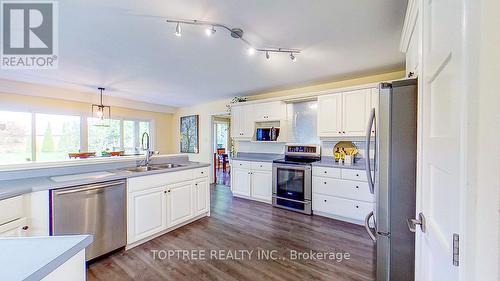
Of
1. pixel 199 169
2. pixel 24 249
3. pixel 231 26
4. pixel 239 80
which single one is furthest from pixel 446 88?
pixel 239 80

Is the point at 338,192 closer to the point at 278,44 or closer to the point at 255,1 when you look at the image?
the point at 278,44

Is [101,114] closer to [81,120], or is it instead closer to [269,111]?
[81,120]

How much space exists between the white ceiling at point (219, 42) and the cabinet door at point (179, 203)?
175 cm

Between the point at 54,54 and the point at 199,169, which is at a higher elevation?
the point at 54,54

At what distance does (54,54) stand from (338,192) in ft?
14.3

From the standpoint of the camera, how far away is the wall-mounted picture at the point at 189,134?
6117 mm

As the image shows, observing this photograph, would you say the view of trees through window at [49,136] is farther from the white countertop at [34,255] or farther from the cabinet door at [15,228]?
the white countertop at [34,255]

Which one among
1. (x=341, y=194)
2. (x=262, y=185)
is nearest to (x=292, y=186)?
(x=262, y=185)

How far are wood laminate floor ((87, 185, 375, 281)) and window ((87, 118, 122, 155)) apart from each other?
376cm

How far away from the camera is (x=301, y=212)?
3.56m

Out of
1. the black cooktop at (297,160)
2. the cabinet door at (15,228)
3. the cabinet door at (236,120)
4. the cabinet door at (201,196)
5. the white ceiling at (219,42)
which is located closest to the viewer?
the cabinet door at (15,228)

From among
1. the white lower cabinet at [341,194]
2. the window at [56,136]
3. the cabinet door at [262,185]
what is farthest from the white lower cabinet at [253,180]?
the window at [56,136]

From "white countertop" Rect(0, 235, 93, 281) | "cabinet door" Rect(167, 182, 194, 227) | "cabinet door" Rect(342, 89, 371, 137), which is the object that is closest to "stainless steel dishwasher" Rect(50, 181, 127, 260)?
"cabinet door" Rect(167, 182, 194, 227)

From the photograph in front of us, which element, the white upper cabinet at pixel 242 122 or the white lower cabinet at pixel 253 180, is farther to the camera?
the white upper cabinet at pixel 242 122
